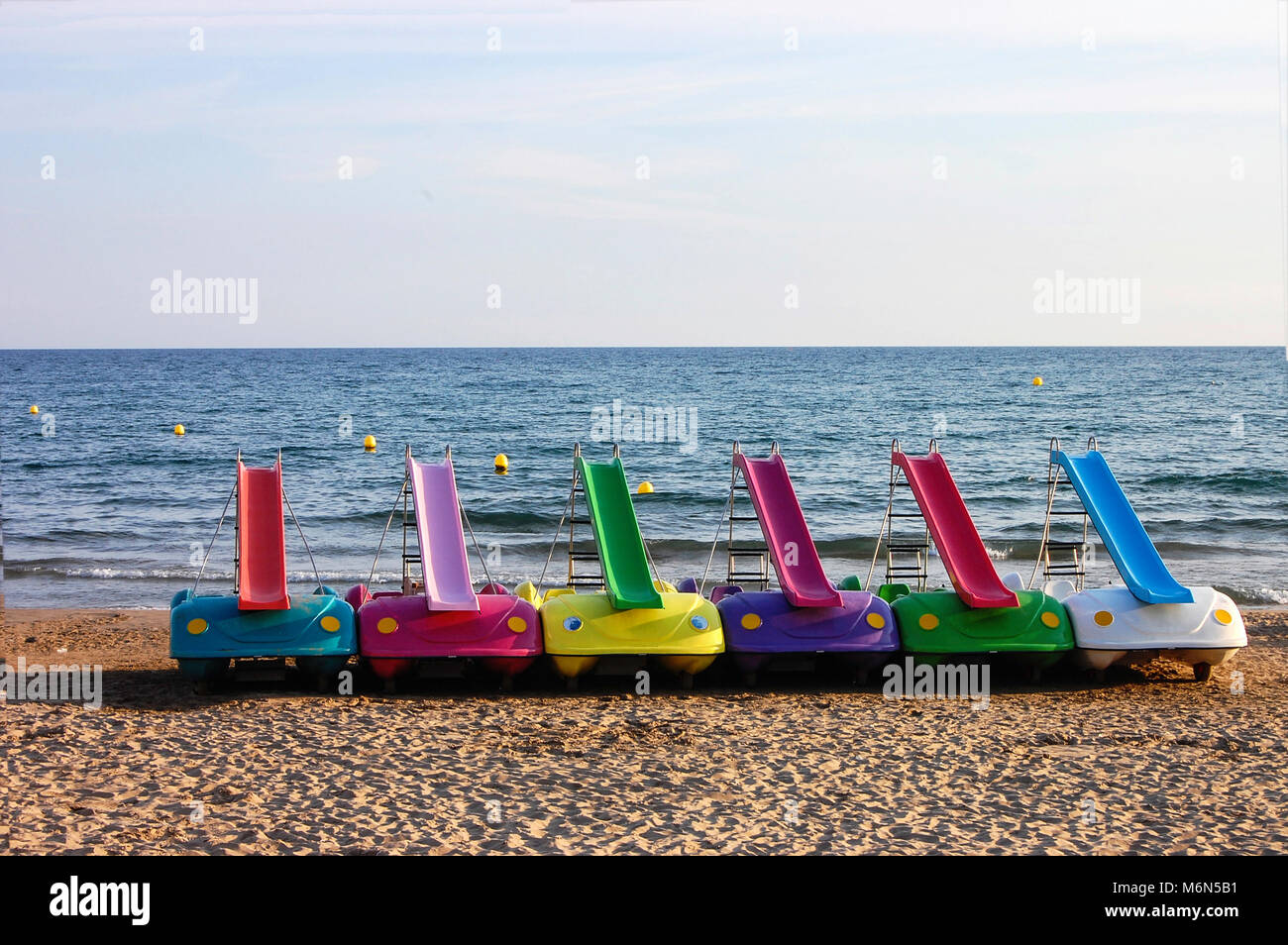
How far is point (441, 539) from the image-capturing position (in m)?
11.9

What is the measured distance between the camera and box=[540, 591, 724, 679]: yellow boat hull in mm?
10680

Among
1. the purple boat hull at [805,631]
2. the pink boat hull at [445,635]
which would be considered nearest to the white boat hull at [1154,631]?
the purple boat hull at [805,631]

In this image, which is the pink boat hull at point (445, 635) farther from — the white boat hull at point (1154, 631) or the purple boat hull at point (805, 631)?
the white boat hull at point (1154, 631)

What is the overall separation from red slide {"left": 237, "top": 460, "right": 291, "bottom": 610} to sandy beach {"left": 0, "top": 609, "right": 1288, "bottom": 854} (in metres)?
0.84

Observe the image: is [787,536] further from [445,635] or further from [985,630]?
[445,635]

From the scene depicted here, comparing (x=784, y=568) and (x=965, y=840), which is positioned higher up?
(x=784, y=568)

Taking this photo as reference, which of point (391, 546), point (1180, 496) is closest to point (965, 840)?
point (391, 546)

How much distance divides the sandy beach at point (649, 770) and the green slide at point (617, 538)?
0.84 metres

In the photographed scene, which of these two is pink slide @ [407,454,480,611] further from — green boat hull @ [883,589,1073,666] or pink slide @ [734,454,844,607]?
green boat hull @ [883,589,1073,666]

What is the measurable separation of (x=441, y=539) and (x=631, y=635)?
236cm
